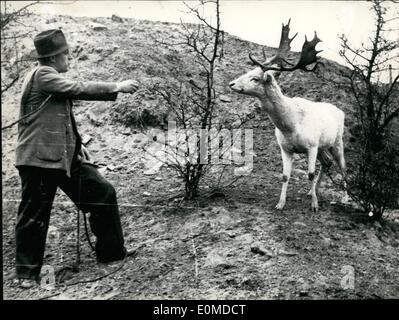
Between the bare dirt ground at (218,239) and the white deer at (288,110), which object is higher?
the white deer at (288,110)

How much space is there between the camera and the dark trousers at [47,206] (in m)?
4.84

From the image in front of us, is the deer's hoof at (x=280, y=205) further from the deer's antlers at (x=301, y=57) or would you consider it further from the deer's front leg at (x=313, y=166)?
the deer's antlers at (x=301, y=57)

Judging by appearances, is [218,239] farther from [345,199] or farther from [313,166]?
[345,199]

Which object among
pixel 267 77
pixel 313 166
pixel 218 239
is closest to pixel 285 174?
pixel 313 166


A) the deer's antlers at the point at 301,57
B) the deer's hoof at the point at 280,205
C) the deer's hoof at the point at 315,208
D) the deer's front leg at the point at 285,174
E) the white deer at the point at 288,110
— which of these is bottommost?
the deer's hoof at the point at 315,208

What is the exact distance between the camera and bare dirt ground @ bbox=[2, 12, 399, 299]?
4957mm

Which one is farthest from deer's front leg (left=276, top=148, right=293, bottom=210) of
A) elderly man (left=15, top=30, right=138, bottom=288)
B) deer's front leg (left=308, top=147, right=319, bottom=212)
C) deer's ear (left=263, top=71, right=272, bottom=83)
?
elderly man (left=15, top=30, right=138, bottom=288)

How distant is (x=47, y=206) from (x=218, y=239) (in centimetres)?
184

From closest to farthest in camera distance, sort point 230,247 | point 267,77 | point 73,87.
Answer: point 73,87, point 230,247, point 267,77

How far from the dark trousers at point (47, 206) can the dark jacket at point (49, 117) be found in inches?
5.1

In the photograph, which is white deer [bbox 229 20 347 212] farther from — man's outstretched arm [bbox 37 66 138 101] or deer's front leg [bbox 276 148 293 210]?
man's outstretched arm [bbox 37 66 138 101]

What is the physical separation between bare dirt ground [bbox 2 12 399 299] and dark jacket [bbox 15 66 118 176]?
47.6 inches

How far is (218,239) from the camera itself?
5711mm

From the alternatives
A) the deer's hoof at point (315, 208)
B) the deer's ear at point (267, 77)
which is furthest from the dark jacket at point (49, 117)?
the deer's hoof at point (315, 208)
